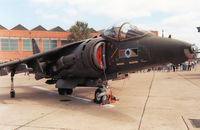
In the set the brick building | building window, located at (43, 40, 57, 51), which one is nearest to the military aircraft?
the brick building

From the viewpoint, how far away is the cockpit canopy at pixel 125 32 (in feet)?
20.8

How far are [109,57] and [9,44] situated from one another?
56.9 meters

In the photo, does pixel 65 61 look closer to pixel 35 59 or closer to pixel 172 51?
pixel 35 59

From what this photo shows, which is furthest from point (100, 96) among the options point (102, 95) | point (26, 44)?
point (26, 44)

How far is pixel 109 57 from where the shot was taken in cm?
682

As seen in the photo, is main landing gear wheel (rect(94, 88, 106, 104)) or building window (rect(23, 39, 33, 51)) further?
building window (rect(23, 39, 33, 51))

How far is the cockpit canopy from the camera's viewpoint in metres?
6.33

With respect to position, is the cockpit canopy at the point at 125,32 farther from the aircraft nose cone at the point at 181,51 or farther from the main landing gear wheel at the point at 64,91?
the main landing gear wheel at the point at 64,91

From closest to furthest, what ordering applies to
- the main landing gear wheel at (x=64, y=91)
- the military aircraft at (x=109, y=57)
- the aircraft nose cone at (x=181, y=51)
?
the aircraft nose cone at (x=181, y=51), the military aircraft at (x=109, y=57), the main landing gear wheel at (x=64, y=91)

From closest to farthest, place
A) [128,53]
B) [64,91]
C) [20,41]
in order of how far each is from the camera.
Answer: [128,53] → [64,91] → [20,41]

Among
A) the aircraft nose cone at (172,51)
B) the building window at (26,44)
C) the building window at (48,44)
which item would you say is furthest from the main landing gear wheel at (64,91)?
the building window at (26,44)

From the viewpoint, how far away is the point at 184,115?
5.63 meters

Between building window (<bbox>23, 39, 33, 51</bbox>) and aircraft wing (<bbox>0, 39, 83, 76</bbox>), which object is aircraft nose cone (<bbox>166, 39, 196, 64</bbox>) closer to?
aircraft wing (<bbox>0, 39, 83, 76</bbox>)

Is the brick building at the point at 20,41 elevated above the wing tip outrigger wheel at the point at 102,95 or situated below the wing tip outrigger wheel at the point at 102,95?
above
